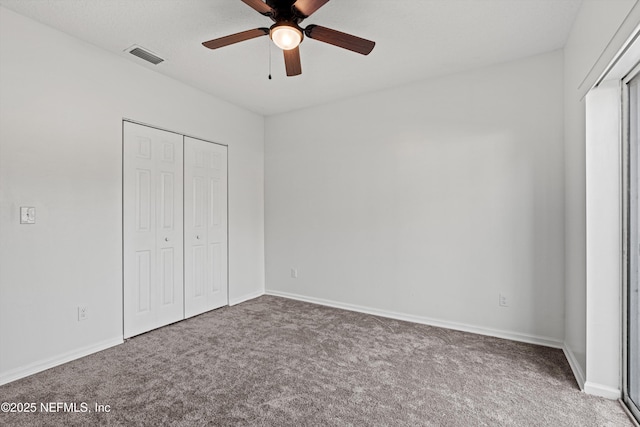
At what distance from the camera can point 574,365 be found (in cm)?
227

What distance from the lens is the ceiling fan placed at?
1.76m

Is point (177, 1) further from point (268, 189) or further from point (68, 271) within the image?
point (268, 189)

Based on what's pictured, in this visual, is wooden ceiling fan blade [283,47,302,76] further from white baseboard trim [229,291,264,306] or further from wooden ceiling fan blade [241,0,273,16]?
white baseboard trim [229,291,264,306]

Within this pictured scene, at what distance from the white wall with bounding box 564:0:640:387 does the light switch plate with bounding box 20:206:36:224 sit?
3.78 meters

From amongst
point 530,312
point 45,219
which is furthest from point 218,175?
point 530,312

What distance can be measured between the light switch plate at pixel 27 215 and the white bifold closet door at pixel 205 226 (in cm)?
132

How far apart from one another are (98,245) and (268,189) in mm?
2247

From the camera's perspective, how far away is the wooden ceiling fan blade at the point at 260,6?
5.56 feet

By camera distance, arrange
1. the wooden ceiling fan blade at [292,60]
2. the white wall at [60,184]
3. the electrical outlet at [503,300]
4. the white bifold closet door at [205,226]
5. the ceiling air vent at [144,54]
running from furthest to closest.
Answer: the white bifold closet door at [205,226] → the electrical outlet at [503,300] → the ceiling air vent at [144,54] → the white wall at [60,184] → the wooden ceiling fan blade at [292,60]

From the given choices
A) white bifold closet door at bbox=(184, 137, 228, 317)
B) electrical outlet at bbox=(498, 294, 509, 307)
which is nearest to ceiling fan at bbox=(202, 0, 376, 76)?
white bifold closet door at bbox=(184, 137, 228, 317)

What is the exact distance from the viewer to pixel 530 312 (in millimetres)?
2812

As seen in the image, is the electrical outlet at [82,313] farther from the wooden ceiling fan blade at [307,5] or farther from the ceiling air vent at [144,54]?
the wooden ceiling fan blade at [307,5]

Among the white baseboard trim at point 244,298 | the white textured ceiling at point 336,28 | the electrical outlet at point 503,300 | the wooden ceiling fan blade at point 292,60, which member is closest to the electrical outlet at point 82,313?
the white baseboard trim at point 244,298

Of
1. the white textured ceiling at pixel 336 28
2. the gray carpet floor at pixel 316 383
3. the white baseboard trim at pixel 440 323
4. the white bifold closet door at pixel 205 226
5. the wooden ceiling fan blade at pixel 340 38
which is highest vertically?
the white textured ceiling at pixel 336 28
